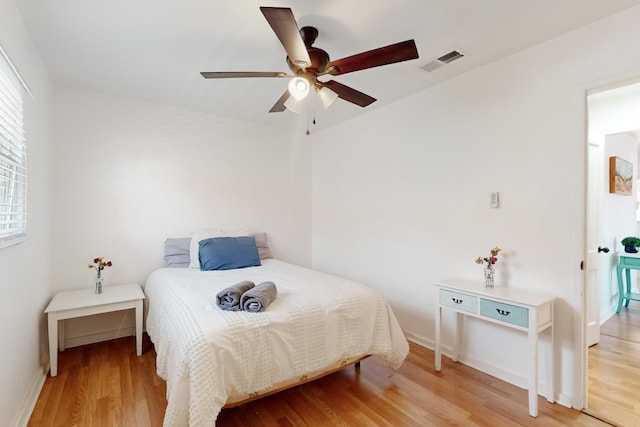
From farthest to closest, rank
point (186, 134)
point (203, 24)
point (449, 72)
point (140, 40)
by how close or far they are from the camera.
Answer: point (186, 134), point (449, 72), point (140, 40), point (203, 24)

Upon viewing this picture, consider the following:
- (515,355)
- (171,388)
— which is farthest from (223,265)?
(515,355)

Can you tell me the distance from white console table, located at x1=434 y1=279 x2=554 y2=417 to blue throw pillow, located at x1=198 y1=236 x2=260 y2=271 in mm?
1886

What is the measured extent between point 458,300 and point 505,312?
12.8 inches

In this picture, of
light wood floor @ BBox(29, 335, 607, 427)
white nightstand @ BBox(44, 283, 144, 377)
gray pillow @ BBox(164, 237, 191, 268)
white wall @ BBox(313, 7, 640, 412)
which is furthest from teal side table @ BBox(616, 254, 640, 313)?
white nightstand @ BBox(44, 283, 144, 377)

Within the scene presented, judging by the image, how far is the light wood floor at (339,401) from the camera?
1.86 meters

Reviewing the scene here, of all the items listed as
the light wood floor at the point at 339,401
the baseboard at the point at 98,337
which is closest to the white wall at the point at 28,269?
the light wood floor at the point at 339,401

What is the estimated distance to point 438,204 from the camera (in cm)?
281

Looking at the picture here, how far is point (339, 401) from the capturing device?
81.1 inches

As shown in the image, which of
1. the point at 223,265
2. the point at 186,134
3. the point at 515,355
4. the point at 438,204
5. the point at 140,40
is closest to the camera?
the point at 140,40

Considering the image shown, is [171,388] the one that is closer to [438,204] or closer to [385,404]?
[385,404]

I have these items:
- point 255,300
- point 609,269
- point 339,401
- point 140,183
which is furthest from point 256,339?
point 609,269

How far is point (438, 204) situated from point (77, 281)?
138 inches

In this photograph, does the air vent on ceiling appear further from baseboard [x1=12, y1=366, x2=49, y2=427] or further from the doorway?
baseboard [x1=12, y1=366, x2=49, y2=427]

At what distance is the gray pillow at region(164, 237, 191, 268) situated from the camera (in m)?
3.21
